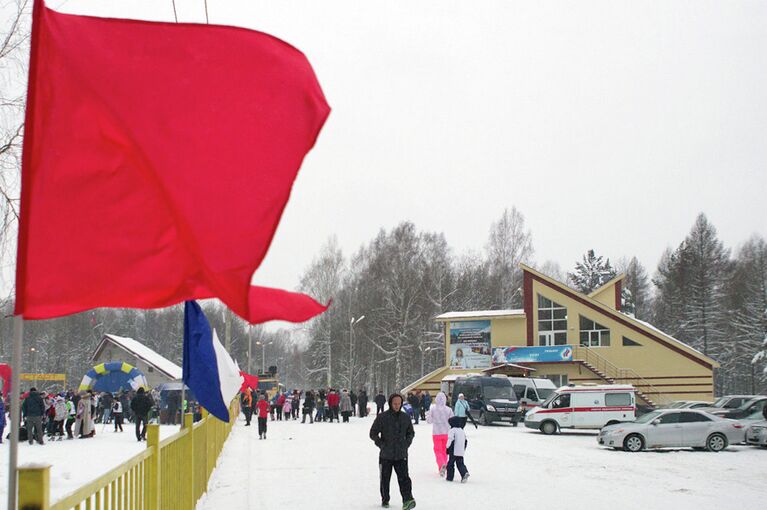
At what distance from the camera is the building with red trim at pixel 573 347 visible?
53875 millimetres

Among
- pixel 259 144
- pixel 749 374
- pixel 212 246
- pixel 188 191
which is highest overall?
pixel 259 144

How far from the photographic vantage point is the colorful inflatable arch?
162 feet

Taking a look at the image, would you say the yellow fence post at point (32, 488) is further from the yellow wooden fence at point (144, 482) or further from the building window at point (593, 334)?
the building window at point (593, 334)

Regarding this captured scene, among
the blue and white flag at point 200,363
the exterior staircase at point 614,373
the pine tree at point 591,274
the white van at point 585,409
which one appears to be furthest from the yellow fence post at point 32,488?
the pine tree at point 591,274

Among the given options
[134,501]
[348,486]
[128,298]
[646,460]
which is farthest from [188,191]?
[646,460]

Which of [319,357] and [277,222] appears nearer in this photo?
[277,222]

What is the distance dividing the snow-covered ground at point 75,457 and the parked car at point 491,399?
16673 millimetres

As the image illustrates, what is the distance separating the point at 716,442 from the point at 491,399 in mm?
16394

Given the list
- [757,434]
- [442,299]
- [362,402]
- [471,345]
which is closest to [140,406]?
[757,434]

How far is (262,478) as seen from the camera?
16.5 meters

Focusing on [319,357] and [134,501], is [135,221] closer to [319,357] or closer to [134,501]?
[134,501]

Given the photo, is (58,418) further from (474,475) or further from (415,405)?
(415,405)

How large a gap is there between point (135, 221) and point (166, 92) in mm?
761

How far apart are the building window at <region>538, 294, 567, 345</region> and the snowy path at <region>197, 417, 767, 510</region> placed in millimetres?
30661
